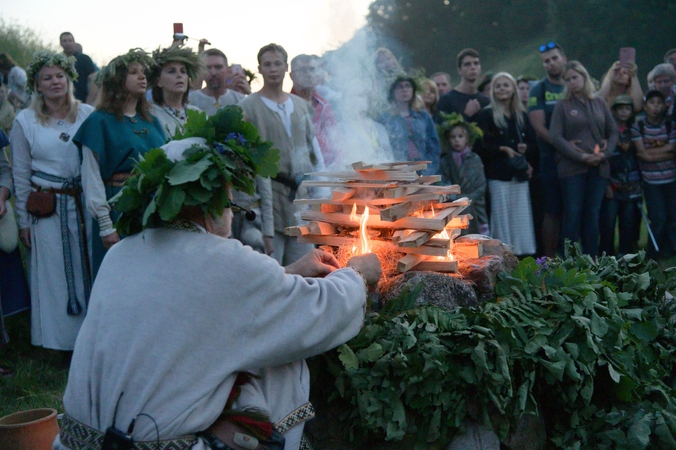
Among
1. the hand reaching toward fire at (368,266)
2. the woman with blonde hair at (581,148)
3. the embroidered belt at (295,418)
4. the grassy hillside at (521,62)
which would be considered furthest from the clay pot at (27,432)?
the grassy hillside at (521,62)

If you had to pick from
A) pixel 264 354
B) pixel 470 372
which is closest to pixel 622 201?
pixel 470 372

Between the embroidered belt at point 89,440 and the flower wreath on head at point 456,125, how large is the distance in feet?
18.4

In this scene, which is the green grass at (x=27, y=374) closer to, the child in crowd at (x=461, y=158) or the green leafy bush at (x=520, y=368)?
the green leafy bush at (x=520, y=368)

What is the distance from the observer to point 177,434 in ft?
8.86

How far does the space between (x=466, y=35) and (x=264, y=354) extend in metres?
18.0

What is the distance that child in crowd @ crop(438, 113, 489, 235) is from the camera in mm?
7773

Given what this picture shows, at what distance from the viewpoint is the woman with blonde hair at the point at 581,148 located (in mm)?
8055

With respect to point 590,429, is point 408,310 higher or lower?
higher

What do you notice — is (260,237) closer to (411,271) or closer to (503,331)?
(411,271)

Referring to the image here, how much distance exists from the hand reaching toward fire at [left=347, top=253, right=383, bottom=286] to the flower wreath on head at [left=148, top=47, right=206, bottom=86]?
3.08m

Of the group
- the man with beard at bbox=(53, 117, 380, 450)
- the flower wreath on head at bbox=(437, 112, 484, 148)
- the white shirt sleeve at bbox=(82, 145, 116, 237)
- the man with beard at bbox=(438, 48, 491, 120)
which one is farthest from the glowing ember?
the man with beard at bbox=(438, 48, 491, 120)

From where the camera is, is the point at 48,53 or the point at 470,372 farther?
the point at 48,53

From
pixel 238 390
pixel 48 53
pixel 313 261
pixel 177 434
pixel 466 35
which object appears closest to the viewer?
pixel 177 434

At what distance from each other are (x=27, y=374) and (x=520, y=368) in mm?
3717
